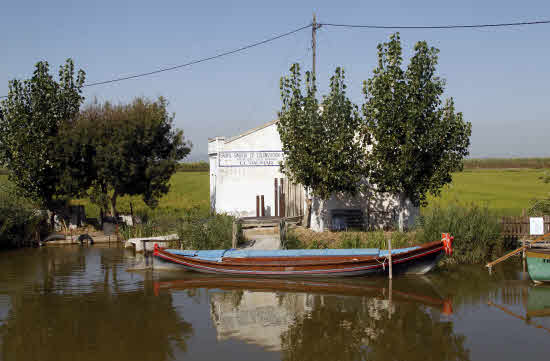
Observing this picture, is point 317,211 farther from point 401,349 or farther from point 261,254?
point 401,349

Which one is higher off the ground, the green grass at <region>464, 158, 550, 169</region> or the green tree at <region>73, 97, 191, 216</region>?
the green grass at <region>464, 158, 550, 169</region>

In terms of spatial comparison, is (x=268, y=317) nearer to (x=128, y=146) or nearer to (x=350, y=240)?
(x=350, y=240)

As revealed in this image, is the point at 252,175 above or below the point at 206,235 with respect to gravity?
above

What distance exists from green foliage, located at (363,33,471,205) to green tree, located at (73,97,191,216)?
12102mm

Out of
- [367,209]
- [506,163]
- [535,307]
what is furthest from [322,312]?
[506,163]

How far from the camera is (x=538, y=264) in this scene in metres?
17.3

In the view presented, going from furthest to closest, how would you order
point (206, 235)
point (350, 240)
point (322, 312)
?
point (206, 235)
point (350, 240)
point (322, 312)

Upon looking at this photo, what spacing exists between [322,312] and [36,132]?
19643 mm

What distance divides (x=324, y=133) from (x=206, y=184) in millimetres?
39308

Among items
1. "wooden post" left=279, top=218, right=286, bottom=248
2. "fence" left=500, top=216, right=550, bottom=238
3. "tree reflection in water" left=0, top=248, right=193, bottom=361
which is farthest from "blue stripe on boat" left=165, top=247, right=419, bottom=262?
"fence" left=500, top=216, right=550, bottom=238

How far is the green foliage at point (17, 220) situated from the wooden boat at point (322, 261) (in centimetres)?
1153

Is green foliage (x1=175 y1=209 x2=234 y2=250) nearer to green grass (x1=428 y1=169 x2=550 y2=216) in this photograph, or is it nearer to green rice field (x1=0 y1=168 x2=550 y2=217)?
green rice field (x1=0 y1=168 x2=550 y2=217)

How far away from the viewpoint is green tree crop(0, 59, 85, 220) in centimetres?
2791

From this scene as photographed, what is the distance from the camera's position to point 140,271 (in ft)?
71.2
